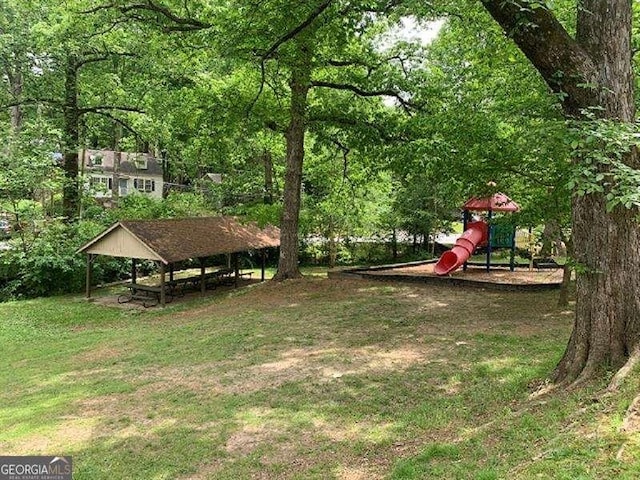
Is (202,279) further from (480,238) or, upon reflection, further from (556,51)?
(556,51)

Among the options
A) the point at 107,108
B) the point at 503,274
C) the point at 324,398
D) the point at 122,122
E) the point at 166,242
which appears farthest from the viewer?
the point at 122,122

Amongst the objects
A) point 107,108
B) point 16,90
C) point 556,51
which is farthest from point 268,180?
point 556,51

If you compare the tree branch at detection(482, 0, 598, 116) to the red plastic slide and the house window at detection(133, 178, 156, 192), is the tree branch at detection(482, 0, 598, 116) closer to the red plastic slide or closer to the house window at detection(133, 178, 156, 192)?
the red plastic slide

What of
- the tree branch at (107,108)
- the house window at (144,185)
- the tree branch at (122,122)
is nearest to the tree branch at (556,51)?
the tree branch at (107,108)

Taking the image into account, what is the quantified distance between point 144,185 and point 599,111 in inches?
1627

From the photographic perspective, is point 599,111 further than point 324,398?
No

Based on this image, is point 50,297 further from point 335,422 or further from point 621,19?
point 621,19

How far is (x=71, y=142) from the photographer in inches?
812

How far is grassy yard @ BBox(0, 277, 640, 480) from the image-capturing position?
4410 mm

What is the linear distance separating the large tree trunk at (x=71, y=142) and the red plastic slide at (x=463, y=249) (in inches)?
583

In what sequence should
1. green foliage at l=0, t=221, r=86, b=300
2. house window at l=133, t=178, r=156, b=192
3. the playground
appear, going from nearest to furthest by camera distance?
1. the playground
2. green foliage at l=0, t=221, r=86, b=300
3. house window at l=133, t=178, r=156, b=192

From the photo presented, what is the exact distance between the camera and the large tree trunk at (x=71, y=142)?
20500 mm

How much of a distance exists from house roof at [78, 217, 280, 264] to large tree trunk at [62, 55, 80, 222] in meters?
5.42

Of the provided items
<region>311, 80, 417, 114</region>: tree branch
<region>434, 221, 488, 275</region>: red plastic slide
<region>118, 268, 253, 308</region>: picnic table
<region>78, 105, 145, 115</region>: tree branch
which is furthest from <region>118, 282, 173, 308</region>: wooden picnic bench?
<region>434, 221, 488, 275</region>: red plastic slide
